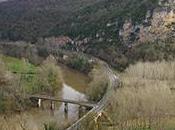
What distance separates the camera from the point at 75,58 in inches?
4181

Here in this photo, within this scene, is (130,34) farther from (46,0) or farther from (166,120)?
(46,0)

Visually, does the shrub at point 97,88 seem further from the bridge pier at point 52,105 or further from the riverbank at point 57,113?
the bridge pier at point 52,105

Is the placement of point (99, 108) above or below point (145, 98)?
below

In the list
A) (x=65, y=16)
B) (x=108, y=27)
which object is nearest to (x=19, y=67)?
(x=108, y=27)

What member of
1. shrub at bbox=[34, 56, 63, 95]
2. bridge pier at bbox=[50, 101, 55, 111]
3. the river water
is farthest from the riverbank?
shrub at bbox=[34, 56, 63, 95]

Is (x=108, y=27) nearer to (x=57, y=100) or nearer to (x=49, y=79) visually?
(x=49, y=79)

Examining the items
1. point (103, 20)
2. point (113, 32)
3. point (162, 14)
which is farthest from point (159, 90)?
point (103, 20)

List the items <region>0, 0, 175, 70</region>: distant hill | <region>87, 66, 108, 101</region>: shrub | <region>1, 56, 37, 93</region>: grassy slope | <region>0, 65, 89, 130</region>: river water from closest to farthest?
<region>0, 65, 89, 130</region>: river water
<region>87, 66, 108, 101</region>: shrub
<region>1, 56, 37, 93</region>: grassy slope
<region>0, 0, 175, 70</region>: distant hill

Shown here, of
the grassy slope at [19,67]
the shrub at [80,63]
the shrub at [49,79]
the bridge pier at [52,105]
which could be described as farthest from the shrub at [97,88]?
the shrub at [80,63]

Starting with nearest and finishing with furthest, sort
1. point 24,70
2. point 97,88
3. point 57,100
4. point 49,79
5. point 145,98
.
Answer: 1. point 145,98
2. point 57,100
3. point 97,88
4. point 49,79
5. point 24,70

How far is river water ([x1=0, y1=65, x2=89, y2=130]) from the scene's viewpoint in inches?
2072

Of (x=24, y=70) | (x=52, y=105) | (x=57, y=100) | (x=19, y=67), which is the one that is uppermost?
(x=19, y=67)

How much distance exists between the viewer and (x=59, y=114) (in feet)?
211

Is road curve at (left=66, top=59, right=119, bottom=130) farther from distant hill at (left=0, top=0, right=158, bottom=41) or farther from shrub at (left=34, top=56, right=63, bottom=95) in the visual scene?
distant hill at (left=0, top=0, right=158, bottom=41)
